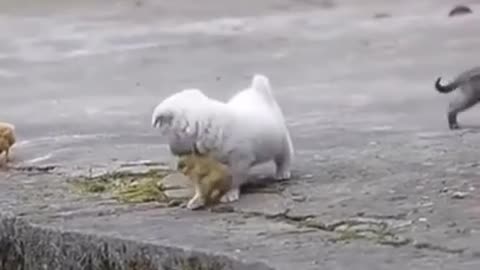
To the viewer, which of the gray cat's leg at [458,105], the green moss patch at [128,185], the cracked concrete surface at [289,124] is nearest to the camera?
the cracked concrete surface at [289,124]

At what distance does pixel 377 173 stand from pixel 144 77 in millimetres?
4705

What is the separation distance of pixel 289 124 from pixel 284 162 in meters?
1.99

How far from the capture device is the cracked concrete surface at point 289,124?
13.5ft

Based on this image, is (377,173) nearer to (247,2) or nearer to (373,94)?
(373,94)

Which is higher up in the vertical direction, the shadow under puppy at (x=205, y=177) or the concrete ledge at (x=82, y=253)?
the shadow under puppy at (x=205, y=177)

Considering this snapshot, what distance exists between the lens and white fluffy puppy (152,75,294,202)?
14.4 ft

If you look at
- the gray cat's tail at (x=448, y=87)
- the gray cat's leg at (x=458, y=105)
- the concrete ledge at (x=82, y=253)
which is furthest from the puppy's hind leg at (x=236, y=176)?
the gray cat's tail at (x=448, y=87)

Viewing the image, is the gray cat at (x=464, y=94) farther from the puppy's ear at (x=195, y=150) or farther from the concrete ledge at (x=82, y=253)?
the concrete ledge at (x=82, y=253)

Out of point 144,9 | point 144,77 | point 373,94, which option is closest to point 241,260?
point 373,94

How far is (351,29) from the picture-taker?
12.5 meters

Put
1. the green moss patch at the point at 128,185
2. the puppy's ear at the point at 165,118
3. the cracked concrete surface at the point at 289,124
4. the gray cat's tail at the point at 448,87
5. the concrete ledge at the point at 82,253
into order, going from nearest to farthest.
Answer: the concrete ledge at the point at 82,253 → the cracked concrete surface at the point at 289,124 → the puppy's ear at the point at 165,118 → the green moss patch at the point at 128,185 → the gray cat's tail at the point at 448,87

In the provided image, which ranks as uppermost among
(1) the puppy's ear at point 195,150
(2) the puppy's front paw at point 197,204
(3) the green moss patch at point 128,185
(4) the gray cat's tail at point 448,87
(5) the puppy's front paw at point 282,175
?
(1) the puppy's ear at point 195,150

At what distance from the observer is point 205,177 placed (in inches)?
179

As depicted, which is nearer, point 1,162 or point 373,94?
point 1,162
